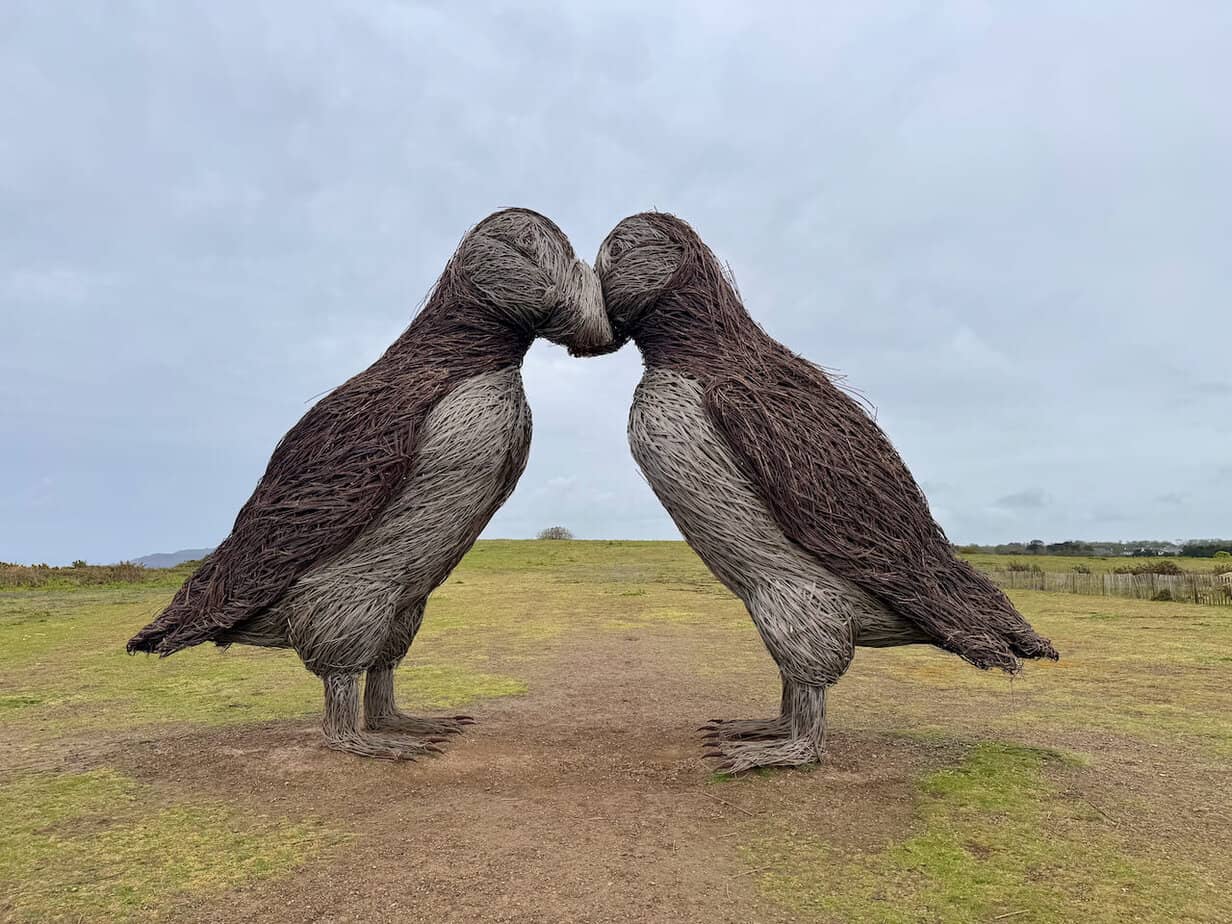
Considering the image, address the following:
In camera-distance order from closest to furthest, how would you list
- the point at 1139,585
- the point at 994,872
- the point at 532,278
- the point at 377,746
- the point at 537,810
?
the point at 994,872 < the point at 537,810 < the point at 377,746 < the point at 532,278 < the point at 1139,585

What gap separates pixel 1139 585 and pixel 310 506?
70.0 ft

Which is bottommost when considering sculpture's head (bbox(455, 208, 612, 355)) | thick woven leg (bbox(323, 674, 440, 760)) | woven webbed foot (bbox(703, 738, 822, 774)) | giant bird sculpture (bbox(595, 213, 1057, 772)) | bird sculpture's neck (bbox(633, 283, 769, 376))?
woven webbed foot (bbox(703, 738, 822, 774))

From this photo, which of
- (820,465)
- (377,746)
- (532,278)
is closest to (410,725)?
(377,746)

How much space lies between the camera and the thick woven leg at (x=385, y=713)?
21.6 ft

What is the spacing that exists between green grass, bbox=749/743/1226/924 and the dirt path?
8.7 inches

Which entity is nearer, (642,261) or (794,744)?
(794,744)

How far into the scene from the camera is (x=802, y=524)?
5.41 meters

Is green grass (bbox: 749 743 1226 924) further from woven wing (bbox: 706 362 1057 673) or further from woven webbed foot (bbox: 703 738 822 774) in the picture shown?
woven wing (bbox: 706 362 1057 673)

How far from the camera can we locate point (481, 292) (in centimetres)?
625

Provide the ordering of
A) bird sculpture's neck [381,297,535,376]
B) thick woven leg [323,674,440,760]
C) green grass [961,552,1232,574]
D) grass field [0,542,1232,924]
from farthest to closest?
green grass [961,552,1232,574] < bird sculpture's neck [381,297,535,376] < thick woven leg [323,674,440,760] < grass field [0,542,1232,924]

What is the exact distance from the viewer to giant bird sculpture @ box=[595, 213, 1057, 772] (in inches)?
214

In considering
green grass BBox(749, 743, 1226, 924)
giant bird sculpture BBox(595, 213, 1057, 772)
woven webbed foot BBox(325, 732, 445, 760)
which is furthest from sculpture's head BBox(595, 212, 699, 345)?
green grass BBox(749, 743, 1226, 924)

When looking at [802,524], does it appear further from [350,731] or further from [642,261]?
[350,731]

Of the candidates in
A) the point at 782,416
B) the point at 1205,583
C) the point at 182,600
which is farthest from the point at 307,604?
the point at 1205,583
